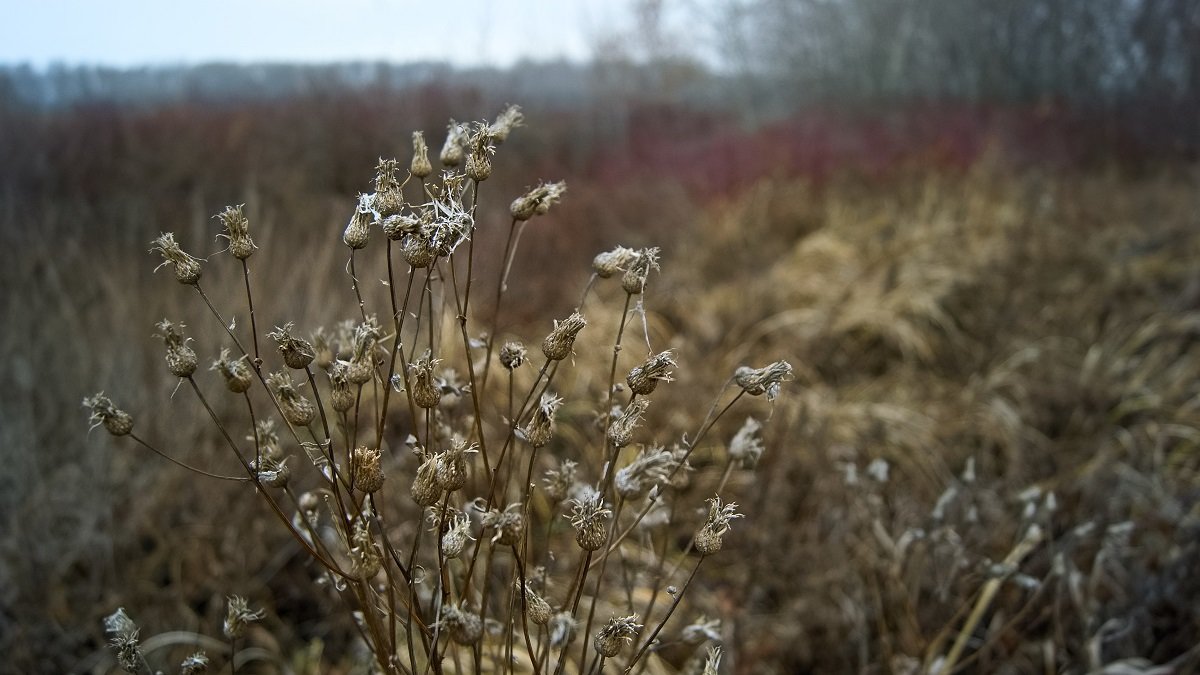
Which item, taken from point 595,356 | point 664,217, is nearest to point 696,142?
point 664,217

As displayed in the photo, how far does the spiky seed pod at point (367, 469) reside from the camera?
0.71m

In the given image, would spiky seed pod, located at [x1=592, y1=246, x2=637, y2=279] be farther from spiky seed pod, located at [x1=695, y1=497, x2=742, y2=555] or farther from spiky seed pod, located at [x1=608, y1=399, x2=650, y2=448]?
spiky seed pod, located at [x1=695, y1=497, x2=742, y2=555]

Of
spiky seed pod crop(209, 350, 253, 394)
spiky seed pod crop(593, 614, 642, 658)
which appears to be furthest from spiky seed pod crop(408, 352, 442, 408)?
spiky seed pod crop(593, 614, 642, 658)

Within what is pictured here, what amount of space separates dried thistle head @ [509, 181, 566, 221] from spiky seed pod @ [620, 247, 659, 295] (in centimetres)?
10

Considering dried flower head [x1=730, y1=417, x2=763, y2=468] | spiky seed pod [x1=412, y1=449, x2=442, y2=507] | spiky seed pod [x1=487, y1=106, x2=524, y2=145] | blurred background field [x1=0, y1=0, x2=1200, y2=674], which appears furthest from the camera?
blurred background field [x1=0, y1=0, x2=1200, y2=674]

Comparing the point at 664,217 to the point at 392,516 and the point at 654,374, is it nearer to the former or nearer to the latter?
the point at 392,516

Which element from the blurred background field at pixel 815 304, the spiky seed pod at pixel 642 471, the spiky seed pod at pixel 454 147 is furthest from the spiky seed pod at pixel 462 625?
the blurred background field at pixel 815 304

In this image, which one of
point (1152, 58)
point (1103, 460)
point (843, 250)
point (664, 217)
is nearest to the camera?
point (1103, 460)

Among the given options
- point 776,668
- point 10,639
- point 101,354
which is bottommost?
point 776,668

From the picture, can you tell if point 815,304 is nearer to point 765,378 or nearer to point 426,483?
point 765,378

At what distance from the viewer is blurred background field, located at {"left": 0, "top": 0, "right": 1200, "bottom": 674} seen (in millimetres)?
1873

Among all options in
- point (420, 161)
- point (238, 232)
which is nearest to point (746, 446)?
point (420, 161)

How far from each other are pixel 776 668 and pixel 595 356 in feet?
5.54

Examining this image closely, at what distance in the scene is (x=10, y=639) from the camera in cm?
176
